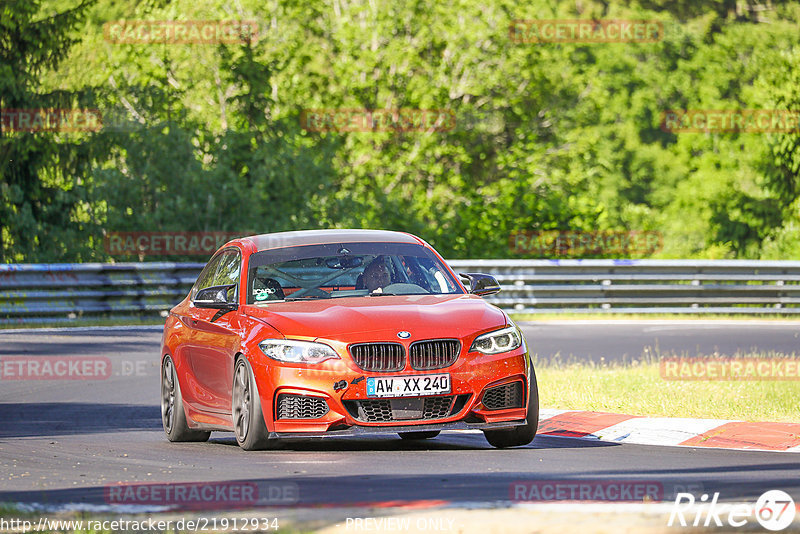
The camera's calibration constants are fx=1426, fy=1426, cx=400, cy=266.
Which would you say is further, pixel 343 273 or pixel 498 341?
pixel 343 273

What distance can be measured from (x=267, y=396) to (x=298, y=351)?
36cm

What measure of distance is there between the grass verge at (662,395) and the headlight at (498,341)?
2494 mm

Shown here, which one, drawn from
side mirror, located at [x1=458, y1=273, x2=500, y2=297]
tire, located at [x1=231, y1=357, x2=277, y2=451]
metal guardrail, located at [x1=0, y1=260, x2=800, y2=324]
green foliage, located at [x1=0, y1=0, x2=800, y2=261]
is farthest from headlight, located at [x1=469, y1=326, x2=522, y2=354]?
green foliage, located at [x1=0, y1=0, x2=800, y2=261]

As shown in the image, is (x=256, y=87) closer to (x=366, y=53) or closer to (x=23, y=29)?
(x=366, y=53)

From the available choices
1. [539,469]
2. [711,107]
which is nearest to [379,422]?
[539,469]

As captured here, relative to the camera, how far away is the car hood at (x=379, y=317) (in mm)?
9445

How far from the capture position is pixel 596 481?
7.96 m

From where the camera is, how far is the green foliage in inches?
1214

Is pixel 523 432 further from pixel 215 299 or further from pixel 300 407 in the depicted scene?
pixel 215 299

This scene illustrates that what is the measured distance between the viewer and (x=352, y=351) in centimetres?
938

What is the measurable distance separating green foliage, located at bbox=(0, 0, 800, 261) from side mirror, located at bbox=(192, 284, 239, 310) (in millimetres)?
20211

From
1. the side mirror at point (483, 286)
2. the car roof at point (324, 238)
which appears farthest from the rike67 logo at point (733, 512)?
the car roof at point (324, 238)

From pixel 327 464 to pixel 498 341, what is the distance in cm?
154

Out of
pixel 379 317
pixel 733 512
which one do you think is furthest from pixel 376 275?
pixel 733 512
